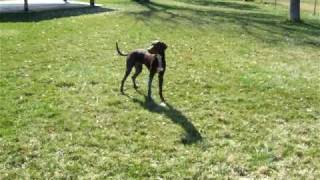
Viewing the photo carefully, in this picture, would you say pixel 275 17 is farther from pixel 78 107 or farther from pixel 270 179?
pixel 270 179

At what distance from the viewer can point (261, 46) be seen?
18.3 meters

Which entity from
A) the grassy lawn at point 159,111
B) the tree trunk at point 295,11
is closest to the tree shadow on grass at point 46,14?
the grassy lawn at point 159,111

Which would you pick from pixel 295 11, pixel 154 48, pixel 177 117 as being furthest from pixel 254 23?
pixel 154 48

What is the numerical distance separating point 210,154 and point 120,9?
2054 cm

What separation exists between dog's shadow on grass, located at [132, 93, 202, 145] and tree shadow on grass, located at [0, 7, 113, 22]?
1286 cm

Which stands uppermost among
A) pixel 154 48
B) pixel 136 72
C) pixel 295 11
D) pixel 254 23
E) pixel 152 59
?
pixel 154 48

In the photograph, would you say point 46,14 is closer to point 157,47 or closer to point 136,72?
point 136,72

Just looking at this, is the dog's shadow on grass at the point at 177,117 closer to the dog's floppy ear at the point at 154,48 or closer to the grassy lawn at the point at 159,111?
the grassy lawn at the point at 159,111

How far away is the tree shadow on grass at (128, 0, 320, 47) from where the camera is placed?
21031mm

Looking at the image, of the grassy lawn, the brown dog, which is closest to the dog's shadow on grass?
the grassy lawn

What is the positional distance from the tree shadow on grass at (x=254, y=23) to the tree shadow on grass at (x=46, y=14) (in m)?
2.17

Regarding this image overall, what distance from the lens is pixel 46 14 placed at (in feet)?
79.0

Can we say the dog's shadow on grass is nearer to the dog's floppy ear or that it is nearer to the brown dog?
the brown dog

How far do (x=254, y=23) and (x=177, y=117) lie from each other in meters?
16.1
